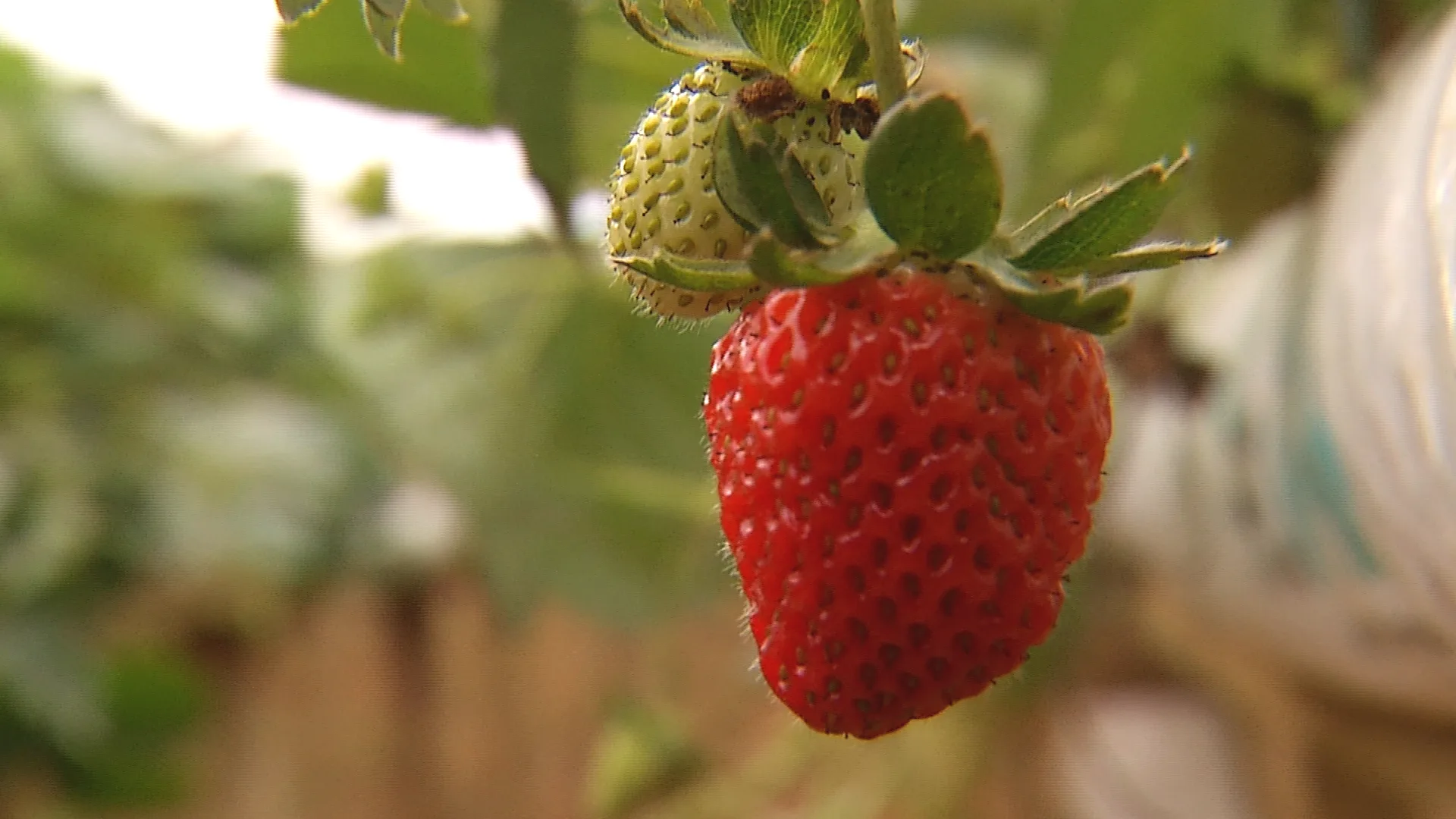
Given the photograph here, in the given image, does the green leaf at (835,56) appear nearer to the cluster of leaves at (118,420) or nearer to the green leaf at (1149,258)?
the green leaf at (1149,258)

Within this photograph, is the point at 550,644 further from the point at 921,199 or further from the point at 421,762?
the point at 921,199

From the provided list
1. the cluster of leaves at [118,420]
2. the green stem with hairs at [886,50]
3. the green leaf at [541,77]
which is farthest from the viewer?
the cluster of leaves at [118,420]

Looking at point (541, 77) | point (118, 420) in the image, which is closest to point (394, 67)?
point (541, 77)

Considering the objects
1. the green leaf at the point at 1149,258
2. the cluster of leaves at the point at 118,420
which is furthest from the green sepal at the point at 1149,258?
the cluster of leaves at the point at 118,420

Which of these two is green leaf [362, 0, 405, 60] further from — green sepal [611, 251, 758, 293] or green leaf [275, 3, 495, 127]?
green leaf [275, 3, 495, 127]

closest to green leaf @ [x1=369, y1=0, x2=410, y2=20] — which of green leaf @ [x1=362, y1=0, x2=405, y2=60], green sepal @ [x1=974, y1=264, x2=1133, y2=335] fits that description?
green leaf @ [x1=362, y1=0, x2=405, y2=60]

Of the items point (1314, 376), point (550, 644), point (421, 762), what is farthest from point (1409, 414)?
point (421, 762)
